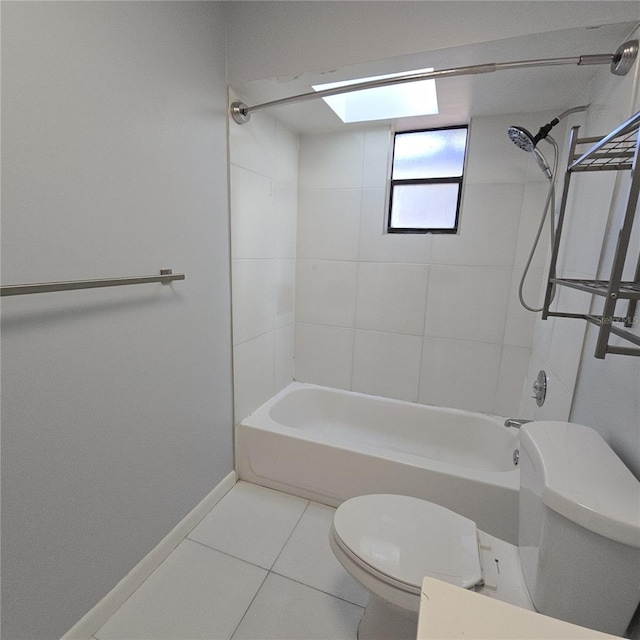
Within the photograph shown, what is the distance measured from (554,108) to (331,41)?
1173 millimetres

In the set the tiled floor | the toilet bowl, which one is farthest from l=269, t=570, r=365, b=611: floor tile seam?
the toilet bowl

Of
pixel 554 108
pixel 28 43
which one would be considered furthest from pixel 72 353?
pixel 554 108

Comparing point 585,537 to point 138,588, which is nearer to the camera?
point 585,537

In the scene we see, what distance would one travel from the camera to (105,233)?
3.32 ft

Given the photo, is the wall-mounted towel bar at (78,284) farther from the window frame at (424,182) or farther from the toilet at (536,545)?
the window frame at (424,182)

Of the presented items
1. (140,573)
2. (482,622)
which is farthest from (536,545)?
(140,573)

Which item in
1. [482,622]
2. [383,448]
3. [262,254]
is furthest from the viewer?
[262,254]

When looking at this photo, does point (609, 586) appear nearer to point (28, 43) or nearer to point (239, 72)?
point (28, 43)

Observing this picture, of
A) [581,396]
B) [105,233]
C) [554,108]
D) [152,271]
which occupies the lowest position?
[581,396]

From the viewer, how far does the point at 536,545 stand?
2.77ft

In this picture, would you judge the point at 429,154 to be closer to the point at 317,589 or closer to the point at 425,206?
the point at 425,206

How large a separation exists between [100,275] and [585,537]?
1399 millimetres

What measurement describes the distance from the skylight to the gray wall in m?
0.73

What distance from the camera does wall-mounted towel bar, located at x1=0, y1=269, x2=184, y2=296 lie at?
0.76 metres
